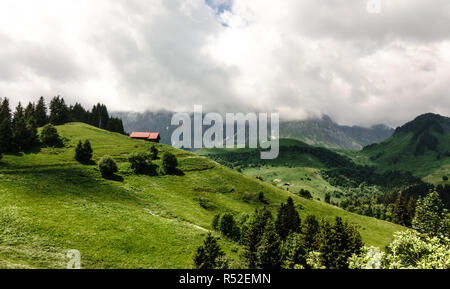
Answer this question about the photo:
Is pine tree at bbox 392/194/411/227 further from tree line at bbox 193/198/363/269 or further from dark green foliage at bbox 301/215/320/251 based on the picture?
dark green foliage at bbox 301/215/320/251

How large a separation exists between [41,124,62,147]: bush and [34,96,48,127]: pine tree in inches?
1161

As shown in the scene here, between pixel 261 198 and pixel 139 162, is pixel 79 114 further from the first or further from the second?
pixel 261 198

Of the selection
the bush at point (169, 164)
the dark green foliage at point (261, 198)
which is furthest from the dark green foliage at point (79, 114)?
the dark green foliage at point (261, 198)

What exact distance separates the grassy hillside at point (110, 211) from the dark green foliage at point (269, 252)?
8.42 meters

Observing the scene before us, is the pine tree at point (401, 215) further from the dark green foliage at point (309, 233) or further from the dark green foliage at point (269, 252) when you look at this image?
the dark green foliage at point (269, 252)

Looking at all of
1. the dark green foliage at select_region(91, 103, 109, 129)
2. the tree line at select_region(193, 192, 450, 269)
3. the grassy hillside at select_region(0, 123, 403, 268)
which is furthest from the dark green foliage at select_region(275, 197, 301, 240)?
the dark green foliage at select_region(91, 103, 109, 129)

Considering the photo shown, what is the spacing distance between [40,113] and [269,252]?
147 m

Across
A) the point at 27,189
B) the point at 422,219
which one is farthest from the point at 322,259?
the point at 27,189

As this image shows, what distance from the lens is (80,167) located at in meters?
87.1

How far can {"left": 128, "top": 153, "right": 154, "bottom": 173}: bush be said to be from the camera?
99.3 meters

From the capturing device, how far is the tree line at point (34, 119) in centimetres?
9044
